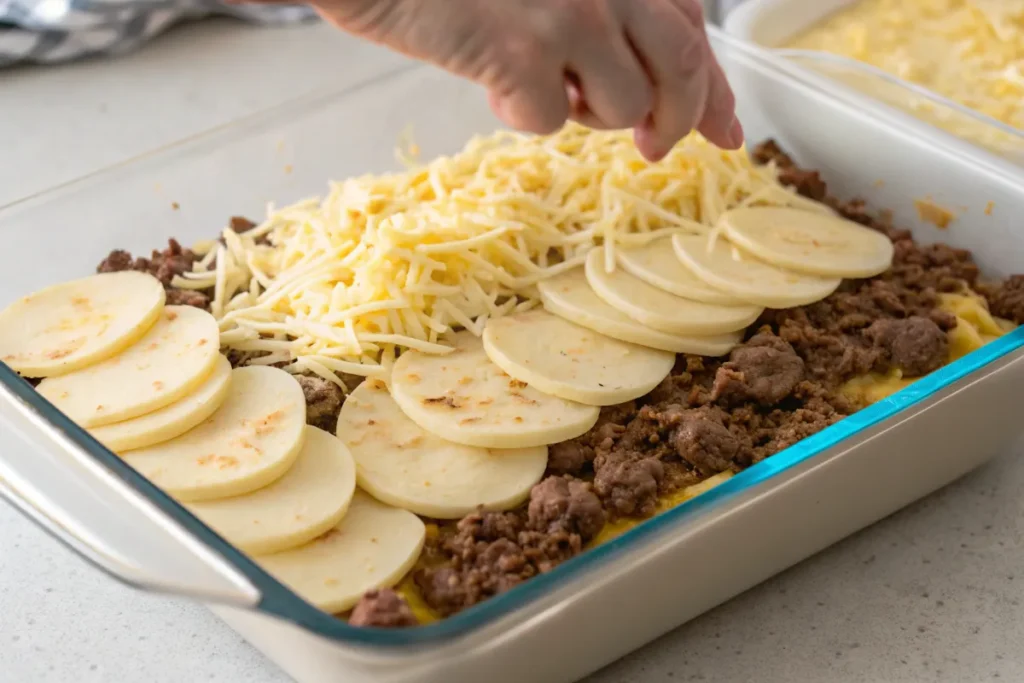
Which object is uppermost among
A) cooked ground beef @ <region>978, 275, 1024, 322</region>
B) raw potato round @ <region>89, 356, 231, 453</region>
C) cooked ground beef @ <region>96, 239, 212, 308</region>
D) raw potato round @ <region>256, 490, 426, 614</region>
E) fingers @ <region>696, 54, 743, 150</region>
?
fingers @ <region>696, 54, 743, 150</region>

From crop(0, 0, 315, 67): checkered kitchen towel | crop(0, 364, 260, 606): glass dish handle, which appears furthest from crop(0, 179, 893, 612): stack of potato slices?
crop(0, 0, 315, 67): checkered kitchen towel

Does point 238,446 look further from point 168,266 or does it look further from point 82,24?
point 82,24

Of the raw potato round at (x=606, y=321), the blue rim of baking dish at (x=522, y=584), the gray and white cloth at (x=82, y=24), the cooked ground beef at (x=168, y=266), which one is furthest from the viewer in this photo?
the gray and white cloth at (x=82, y=24)

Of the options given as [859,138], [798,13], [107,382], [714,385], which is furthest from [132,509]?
[798,13]

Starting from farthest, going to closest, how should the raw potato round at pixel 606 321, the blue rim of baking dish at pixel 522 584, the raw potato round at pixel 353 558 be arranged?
the raw potato round at pixel 606 321, the raw potato round at pixel 353 558, the blue rim of baking dish at pixel 522 584

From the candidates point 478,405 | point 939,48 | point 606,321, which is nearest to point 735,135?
point 606,321

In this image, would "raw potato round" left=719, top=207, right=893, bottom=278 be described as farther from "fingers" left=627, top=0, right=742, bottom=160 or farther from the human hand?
the human hand

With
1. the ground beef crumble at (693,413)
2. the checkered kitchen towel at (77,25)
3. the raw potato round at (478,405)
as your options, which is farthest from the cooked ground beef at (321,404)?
the checkered kitchen towel at (77,25)

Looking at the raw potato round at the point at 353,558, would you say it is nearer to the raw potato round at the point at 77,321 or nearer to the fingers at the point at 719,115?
the raw potato round at the point at 77,321
